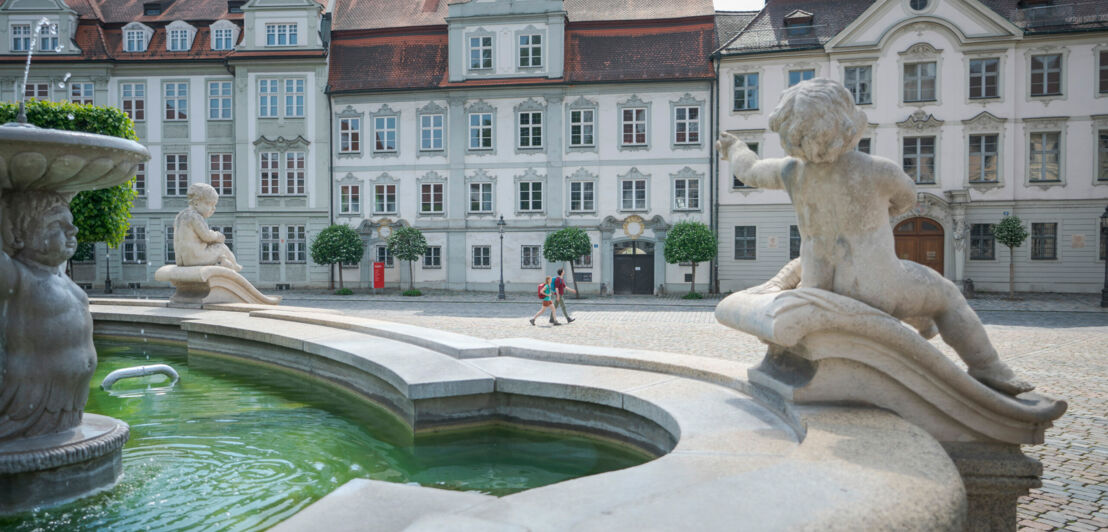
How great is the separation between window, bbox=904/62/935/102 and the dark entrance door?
42.1 ft

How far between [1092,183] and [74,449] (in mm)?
36222

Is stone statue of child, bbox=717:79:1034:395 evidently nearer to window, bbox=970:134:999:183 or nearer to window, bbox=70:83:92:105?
window, bbox=970:134:999:183

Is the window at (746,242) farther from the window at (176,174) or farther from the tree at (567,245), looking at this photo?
the window at (176,174)

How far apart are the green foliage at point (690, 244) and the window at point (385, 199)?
13728mm

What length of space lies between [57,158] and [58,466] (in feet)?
5.97

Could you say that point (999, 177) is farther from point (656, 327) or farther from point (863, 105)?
point (656, 327)

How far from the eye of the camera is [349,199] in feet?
118

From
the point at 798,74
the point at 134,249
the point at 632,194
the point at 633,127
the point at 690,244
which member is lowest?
the point at 134,249

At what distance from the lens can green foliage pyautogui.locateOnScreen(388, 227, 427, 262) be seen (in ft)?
109

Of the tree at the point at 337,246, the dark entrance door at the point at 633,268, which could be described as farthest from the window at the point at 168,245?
the dark entrance door at the point at 633,268

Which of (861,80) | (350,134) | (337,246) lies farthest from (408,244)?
(861,80)

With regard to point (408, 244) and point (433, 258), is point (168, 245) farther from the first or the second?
point (433, 258)

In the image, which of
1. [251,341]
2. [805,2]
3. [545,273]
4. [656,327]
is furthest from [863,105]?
[251,341]

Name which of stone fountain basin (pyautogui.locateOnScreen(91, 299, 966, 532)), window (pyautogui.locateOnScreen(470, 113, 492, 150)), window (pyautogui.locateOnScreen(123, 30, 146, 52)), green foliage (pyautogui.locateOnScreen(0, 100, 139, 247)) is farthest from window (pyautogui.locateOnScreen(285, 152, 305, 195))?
stone fountain basin (pyautogui.locateOnScreen(91, 299, 966, 532))
